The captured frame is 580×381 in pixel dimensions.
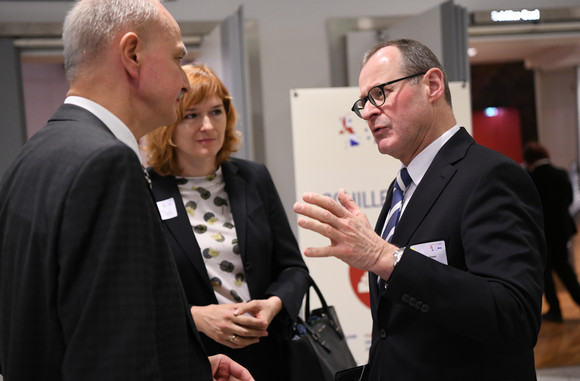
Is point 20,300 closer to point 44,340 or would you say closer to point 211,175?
point 44,340

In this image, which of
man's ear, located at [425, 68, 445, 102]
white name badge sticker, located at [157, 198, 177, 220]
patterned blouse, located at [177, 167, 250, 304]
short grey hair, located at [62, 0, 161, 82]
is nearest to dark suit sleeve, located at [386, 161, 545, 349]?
man's ear, located at [425, 68, 445, 102]

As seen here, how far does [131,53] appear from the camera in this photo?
114cm

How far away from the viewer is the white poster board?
381 centimetres

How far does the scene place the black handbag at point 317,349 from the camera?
6.29ft

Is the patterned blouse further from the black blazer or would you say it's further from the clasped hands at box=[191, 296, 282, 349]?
the black blazer

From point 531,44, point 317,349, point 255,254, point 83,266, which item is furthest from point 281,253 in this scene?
point 531,44

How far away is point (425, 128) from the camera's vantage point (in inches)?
61.7

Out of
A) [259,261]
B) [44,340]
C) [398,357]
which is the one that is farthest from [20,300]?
[259,261]

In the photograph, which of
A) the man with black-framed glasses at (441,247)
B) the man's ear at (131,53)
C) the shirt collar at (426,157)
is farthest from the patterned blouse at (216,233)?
the man's ear at (131,53)

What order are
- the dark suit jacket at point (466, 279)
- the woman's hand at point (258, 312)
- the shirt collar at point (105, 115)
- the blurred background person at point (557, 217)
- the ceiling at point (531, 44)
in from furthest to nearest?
the blurred background person at point (557, 217)
the ceiling at point (531, 44)
the woman's hand at point (258, 312)
the dark suit jacket at point (466, 279)
the shirt collar at point (105, 115)

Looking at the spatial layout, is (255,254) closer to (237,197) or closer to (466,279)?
(237,197)

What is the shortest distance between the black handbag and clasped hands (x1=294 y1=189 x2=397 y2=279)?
0.76m

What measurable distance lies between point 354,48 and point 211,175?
2550 mm

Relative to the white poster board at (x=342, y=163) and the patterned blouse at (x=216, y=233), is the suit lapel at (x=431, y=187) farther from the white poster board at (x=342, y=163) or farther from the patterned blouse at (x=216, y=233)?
the white poster board at (x=342, y=163)
